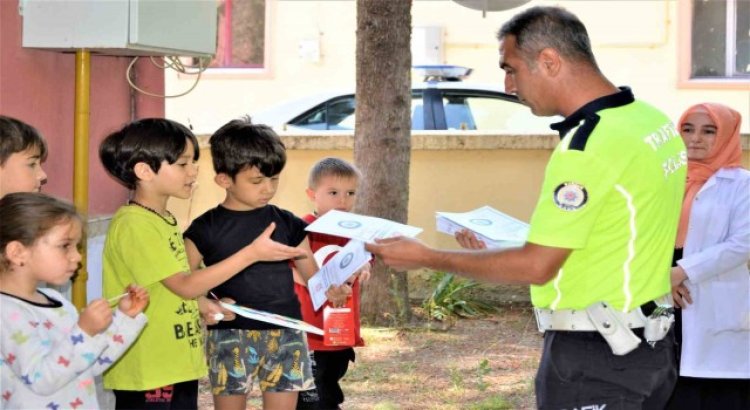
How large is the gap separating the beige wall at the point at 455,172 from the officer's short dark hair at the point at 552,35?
5.78 metres

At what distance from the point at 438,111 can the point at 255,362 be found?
6.75 m

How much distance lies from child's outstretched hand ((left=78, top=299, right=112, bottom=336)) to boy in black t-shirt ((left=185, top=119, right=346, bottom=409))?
839 mm

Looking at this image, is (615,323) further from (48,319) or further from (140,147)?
(140,147)

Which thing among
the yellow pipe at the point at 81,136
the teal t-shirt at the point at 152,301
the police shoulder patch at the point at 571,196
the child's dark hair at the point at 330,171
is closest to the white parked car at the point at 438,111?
the child's dark hair at the point at 330,171

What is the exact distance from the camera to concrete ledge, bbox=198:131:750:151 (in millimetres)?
9266

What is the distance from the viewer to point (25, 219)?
3.58 metres

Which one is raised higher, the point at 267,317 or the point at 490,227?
the point at 490,227

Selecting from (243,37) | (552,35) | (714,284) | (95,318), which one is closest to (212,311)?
(95,318)

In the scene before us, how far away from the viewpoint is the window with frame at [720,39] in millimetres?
15750

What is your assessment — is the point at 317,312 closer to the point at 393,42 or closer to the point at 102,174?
the point at 102,174

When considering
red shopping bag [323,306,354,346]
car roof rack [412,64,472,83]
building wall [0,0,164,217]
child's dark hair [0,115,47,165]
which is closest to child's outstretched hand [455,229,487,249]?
red shopping bag [323,306,354,346]

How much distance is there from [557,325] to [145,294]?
1303mm

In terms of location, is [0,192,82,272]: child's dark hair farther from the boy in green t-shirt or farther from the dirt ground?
the dirt ground

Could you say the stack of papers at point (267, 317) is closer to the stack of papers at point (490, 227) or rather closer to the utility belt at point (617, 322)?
the stack of papers at point (490, 227)
